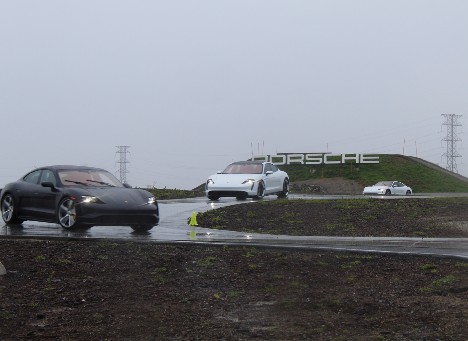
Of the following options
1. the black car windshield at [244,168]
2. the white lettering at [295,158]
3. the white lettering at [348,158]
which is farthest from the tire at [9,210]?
the white lettering at [348,158]

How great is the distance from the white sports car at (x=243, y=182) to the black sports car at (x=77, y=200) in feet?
39.4

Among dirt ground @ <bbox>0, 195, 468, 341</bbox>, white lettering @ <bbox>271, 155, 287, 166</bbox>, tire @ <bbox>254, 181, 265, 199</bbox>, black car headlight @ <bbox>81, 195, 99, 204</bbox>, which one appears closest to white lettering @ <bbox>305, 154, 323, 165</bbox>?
white lettering @ <bbox>271, 155, 287, 166</bbox>

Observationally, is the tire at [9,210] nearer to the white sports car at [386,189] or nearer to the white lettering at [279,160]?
the white sports car at [386,189]

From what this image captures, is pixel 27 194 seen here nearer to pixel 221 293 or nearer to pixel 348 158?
pixel 221 293

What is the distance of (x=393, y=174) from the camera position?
70812 mm

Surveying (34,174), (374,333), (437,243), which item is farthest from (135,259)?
(34,174)

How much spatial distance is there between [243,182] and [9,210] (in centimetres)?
1289

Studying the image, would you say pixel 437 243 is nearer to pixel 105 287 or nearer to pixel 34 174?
pixel 105 287

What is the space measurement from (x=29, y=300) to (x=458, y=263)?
5.96 metres

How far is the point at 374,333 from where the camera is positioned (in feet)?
21.8

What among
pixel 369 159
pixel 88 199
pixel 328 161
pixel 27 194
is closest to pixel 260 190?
pixel 27 194

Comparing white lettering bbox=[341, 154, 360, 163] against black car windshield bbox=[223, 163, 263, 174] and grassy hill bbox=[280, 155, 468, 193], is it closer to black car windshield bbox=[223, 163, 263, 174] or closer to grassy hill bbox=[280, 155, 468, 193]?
grassy hill bbox=[280, 155, 468, 193]

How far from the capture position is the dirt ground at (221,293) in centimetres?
677

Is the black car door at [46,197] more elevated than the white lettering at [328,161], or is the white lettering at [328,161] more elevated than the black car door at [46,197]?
the white lettering at [328,161]
